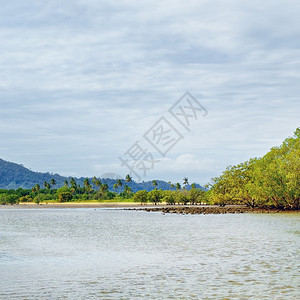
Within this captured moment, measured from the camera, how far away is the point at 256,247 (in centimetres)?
3441

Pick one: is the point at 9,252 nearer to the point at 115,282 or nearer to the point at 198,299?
the point at 115,282

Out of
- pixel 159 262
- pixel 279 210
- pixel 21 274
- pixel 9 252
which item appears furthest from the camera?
pixel 279 210

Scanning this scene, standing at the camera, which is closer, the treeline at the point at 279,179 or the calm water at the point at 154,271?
the calm water at the point at 154,271

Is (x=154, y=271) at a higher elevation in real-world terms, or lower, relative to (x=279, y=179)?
lower

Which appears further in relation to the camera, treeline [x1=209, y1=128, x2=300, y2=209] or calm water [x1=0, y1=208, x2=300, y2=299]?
treeline [x1=209, y1=128, x2=300, y2=209]

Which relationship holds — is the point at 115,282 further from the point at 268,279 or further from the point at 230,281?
the point at 268,279

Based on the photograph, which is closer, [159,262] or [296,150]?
Result: [159,262]

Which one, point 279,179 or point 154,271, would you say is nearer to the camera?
point 154,271

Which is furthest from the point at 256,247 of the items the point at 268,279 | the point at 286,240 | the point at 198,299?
the point at 198,299

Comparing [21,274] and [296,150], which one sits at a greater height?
[296,150]

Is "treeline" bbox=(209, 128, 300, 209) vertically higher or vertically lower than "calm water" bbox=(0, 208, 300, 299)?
higher

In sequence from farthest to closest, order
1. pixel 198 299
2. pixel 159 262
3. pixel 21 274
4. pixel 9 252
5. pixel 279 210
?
1. pixel 279 210
2. pixel 9 252
3. pixel 159 262
4. pixel 21 274
5. pixel 198 299

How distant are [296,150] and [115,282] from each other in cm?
8352

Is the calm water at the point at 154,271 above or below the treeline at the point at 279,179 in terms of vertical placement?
below
